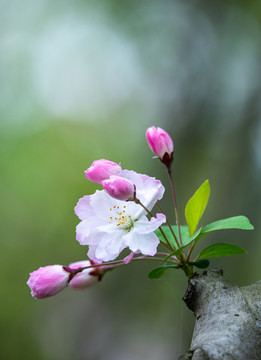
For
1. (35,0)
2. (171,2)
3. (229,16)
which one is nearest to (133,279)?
(229,16)

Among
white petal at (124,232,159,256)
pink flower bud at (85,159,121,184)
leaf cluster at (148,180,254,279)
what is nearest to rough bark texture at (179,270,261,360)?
leaf cluster at (148,180,254,279)

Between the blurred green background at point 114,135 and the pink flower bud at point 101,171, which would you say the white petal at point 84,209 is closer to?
the pink flower bud at point 101,171

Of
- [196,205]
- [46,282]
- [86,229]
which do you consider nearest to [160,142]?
[196,205]

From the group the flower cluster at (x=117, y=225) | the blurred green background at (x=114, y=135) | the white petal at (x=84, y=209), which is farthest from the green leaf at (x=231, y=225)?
the blurred green background at (x=114, y=135)

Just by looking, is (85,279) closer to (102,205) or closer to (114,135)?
(102,205)

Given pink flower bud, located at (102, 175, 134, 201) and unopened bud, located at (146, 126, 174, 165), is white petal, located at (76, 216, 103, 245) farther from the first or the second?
unopened bud, located at (146, 126, 174, 165)

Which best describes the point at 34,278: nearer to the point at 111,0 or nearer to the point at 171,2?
the point at 171,2

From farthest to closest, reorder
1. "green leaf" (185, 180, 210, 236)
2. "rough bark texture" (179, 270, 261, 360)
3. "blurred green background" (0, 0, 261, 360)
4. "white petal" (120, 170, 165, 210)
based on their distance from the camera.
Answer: "blurred green background" (0, 0, 261, 360) → "green leaf" (185, 180, 210, 236) → "white petal" (120, 170, 165, 210) → "rough bark texture" (179, 270, 261, 360)
